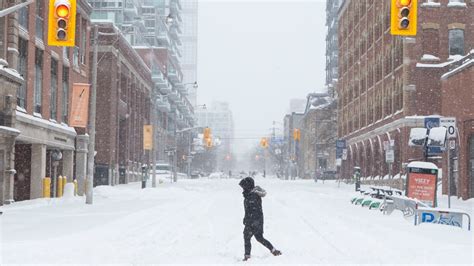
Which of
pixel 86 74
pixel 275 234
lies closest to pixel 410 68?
pixel 86 74

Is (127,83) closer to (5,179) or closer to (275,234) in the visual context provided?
(5,179)

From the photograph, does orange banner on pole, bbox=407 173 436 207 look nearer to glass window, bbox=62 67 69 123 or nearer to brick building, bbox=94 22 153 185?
glass window, bbox=62 67 69 123

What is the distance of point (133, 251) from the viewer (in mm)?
12328

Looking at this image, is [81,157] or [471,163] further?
[81,157]

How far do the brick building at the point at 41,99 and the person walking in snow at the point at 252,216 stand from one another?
56.2 ft

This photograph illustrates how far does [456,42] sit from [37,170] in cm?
2941

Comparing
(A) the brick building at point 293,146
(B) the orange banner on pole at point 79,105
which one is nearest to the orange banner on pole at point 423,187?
(B) the orange banner on pole at point 79,105

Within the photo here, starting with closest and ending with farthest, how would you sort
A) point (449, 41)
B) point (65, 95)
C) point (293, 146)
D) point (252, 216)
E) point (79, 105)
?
1. point (252, 216)
2. point (79, 105)
3. point (65, 95)
4. point (449, 41)
5. point (293, 146)

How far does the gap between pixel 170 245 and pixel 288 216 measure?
8.74 meters

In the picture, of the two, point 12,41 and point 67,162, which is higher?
point 12,41

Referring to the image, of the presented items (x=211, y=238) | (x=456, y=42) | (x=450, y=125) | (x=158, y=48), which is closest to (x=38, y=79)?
(x=450, y=125)

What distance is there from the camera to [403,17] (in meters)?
14.7

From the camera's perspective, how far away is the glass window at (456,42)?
46312 mm

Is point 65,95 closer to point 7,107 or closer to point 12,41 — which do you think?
point 12,41
